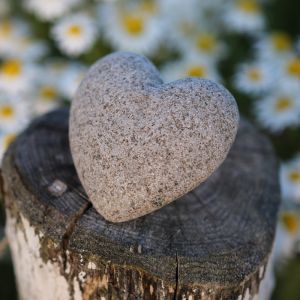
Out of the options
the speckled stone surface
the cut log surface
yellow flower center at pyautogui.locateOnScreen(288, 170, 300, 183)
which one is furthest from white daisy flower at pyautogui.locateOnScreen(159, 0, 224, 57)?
the speckled stone surface

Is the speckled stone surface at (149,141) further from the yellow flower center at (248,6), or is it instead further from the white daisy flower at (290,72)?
the yellow flower center at (248,6)

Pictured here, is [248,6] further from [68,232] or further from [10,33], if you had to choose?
[68,232]

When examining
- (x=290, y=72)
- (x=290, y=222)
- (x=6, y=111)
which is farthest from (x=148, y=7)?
(x=290, y=222)

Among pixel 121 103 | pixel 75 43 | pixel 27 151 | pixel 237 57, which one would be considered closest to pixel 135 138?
pixel 121 103

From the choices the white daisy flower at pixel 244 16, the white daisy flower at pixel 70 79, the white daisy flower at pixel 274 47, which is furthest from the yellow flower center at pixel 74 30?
the white daisy flower at pixel 274 47

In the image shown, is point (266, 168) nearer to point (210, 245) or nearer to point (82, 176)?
point (210, 245)
